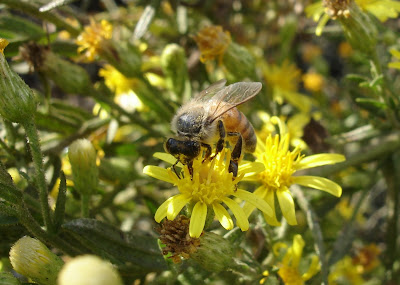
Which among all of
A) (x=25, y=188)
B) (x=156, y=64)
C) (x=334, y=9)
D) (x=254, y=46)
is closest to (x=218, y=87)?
(x=334, y=9)

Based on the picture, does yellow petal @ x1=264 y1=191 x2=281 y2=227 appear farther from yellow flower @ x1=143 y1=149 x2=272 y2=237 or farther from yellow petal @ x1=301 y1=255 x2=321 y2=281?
yellow petal @ x1=301 y1=255 x2=321 y2=281

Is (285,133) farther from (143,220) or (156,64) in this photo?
(143,220)

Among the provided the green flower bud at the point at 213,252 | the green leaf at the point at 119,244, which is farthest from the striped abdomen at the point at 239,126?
the green leaf at the point at 119,244

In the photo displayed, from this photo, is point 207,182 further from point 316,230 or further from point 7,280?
point 7,280

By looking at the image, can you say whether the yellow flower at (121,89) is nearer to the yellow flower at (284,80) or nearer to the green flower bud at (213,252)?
the yellow flower at (284,80)

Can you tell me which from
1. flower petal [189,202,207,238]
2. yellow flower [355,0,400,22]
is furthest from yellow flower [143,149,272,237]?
yellow flower [355,0,400,22]

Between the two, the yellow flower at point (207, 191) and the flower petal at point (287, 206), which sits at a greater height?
the yellow flower at point (207, 191)

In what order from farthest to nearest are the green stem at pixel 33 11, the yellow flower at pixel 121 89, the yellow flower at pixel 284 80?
the yellow flower at pixel 284 80 < the yellow flower at pixel 121 89 < the green stem at pixel 33 11
